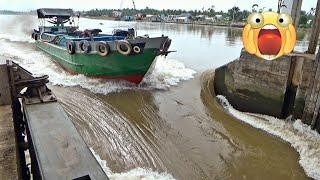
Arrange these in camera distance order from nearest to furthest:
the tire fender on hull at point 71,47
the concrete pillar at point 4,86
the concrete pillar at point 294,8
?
the concrete pillar at point 4,86 → the concrete pillar at point 294,8 → the tire fender on hull at point 71,47

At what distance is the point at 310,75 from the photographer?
7.75m

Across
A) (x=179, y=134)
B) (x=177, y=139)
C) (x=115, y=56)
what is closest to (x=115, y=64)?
(x=115, y=56)

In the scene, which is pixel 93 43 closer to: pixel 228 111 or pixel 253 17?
pixel 228 111

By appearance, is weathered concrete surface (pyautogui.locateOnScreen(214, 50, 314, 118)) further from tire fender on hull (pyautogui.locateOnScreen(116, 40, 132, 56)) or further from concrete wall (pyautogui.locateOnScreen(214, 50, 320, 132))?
tire fender on hull (pyautogui.locateOnScreen(116, 40, 132, 56))

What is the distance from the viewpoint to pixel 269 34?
4.36 meters

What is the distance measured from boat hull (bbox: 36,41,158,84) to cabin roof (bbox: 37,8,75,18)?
7355 millimetres

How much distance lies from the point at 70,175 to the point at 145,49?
9.27m

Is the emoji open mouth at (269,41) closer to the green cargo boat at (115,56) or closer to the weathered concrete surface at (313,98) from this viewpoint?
the weathered concrete surface at (313,98)

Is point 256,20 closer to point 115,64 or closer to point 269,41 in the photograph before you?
point 269,41

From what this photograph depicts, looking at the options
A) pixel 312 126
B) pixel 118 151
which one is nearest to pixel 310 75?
pixel 312 126

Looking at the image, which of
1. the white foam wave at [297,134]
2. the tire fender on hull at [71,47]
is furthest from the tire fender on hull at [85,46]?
the white foam wave at [297,134]

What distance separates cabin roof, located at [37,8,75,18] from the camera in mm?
19000

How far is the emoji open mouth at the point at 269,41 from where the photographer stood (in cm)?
433

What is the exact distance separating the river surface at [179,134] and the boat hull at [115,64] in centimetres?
38
